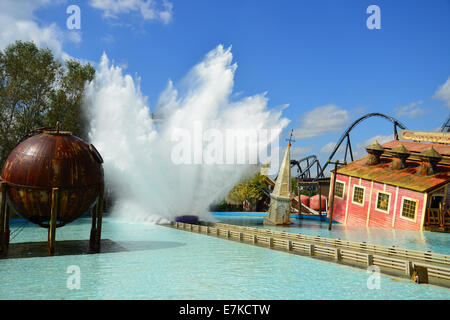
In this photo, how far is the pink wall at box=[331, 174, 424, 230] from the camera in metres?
36.7

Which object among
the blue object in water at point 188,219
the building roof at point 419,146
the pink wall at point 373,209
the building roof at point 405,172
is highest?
the building roof at point 419,146

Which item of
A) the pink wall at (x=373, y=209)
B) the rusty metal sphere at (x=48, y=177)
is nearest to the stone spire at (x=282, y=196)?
the pink wall at (x=373, y=209)

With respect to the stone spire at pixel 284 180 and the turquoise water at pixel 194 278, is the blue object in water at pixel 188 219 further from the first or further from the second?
the turquoise water at pixel 194 278

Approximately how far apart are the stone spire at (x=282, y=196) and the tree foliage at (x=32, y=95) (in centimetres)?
2898

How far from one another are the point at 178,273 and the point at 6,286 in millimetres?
5952

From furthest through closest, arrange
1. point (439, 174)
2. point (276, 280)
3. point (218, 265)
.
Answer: point (439, 174) → point (218, 265) → point (276, 280)

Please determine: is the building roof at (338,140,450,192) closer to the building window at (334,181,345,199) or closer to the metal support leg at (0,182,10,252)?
the building window at (334,181,345,199)

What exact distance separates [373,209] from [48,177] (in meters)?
35.2

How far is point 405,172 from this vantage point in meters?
40.5

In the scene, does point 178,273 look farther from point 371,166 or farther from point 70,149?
point 371,166

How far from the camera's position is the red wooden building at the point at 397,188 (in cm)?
3600

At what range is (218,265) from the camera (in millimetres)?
16609
